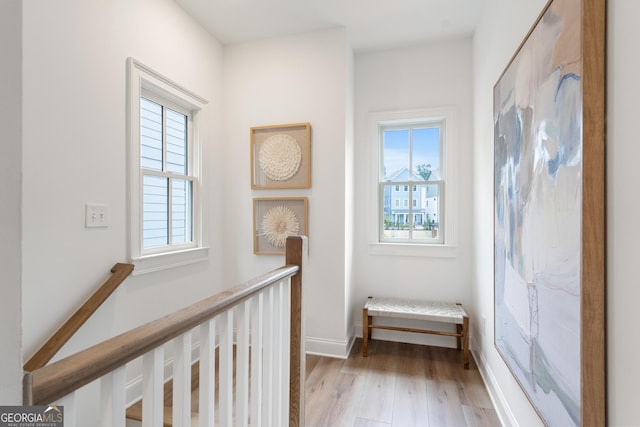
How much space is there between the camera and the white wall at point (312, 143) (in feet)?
8.55

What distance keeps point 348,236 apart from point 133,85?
200 centimetres

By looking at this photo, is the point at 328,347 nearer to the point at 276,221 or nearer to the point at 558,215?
the point at 276,221

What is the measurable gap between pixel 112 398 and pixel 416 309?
8.03ft

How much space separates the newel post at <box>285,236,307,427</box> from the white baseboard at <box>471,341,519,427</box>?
1159 mm

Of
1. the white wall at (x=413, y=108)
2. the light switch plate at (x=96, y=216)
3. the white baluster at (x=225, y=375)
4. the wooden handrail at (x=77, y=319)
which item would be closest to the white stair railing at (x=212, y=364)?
the white baluster at (x=225, y=375)

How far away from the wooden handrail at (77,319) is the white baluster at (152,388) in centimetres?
113

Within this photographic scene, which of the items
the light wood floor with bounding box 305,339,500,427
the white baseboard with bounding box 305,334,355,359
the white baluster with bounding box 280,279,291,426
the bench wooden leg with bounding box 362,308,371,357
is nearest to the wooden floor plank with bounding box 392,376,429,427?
the light wood floor with bounding box 305,339,500,427

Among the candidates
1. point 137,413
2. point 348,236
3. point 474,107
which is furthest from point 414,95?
point 137,413

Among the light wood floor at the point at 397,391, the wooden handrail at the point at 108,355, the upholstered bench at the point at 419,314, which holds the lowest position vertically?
the light wood floor at the point at 397,391

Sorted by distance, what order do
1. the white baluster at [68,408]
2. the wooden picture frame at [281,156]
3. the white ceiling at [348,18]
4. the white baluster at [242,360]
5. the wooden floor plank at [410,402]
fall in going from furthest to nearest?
the wooden picture frame at [281,156], the white ceiling at [348,18], the wooden floor plank at [410,402], the white baluster at [242,360], the white baluster at [68,408]

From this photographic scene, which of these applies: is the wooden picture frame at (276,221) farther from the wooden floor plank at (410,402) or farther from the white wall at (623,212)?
the white wall at (623,212)

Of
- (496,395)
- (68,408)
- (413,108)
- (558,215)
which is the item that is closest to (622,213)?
(558,215)

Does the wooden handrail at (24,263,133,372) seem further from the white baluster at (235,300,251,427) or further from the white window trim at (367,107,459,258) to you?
the white window trim at (367,107,459,258)

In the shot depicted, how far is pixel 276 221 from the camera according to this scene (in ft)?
9.07
